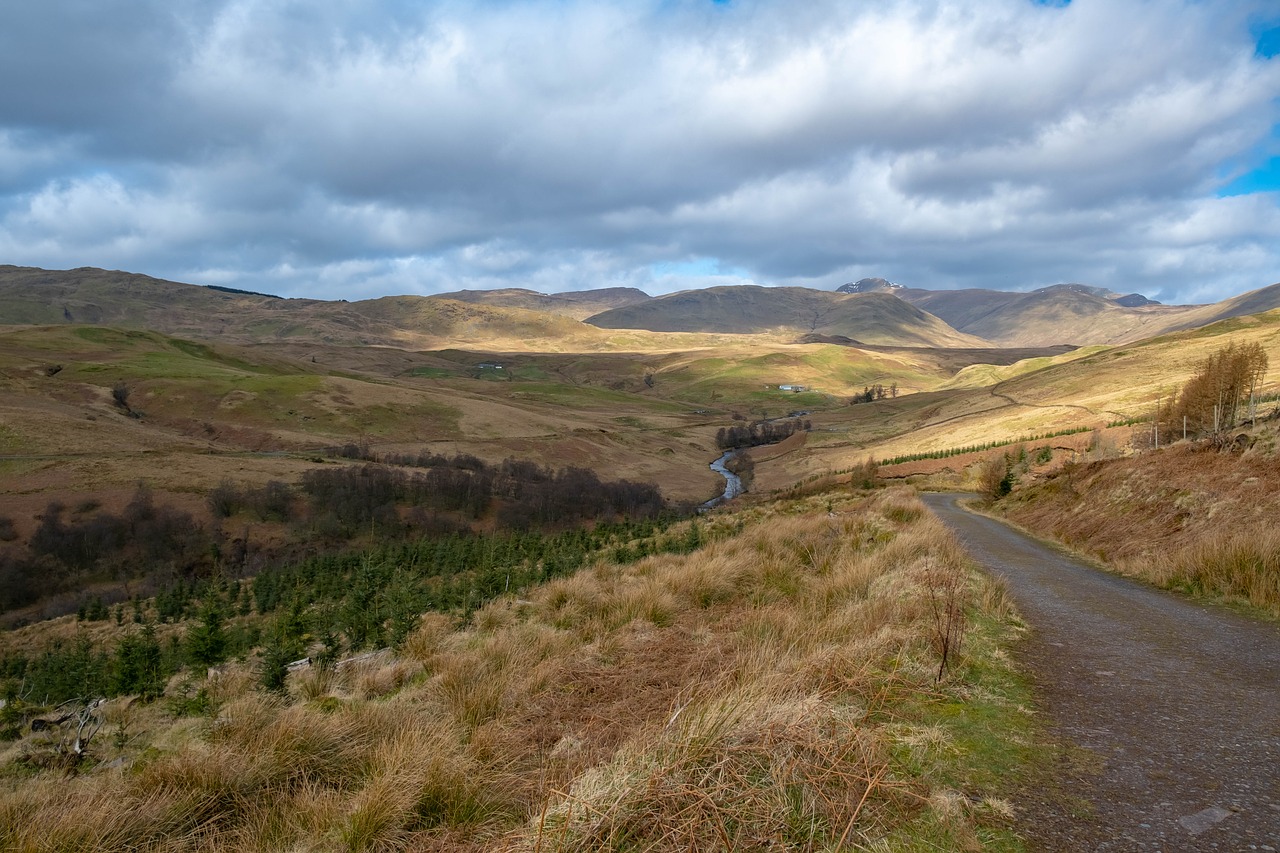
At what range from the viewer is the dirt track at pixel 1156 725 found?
3283 millimetres

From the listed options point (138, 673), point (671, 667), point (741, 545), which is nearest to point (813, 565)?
point (741, 545)

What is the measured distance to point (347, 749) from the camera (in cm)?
497

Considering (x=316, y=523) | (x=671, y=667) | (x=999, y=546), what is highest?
(x=671, y=667)

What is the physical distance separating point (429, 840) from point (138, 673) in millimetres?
15105

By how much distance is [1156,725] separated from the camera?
14.8ft

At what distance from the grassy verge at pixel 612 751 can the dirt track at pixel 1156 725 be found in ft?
1.09

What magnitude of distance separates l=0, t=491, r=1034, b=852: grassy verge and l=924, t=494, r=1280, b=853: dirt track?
0.33 metres

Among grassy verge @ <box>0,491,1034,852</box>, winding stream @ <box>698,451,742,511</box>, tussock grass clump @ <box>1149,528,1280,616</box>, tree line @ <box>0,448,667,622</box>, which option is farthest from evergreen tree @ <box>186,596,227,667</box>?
winding stream @ <box>698,451,742,511</box>

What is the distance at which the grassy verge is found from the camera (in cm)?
344

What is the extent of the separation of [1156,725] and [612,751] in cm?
382

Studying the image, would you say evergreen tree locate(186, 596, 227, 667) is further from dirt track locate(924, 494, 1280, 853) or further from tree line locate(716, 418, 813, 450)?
tree line locate(716, 418, 813, 450)

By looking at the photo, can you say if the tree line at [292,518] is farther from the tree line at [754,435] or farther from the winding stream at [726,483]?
the tree line at [754,435]

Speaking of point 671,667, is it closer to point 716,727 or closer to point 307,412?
point 716,727

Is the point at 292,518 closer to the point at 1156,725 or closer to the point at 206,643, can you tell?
the point at 206,643
